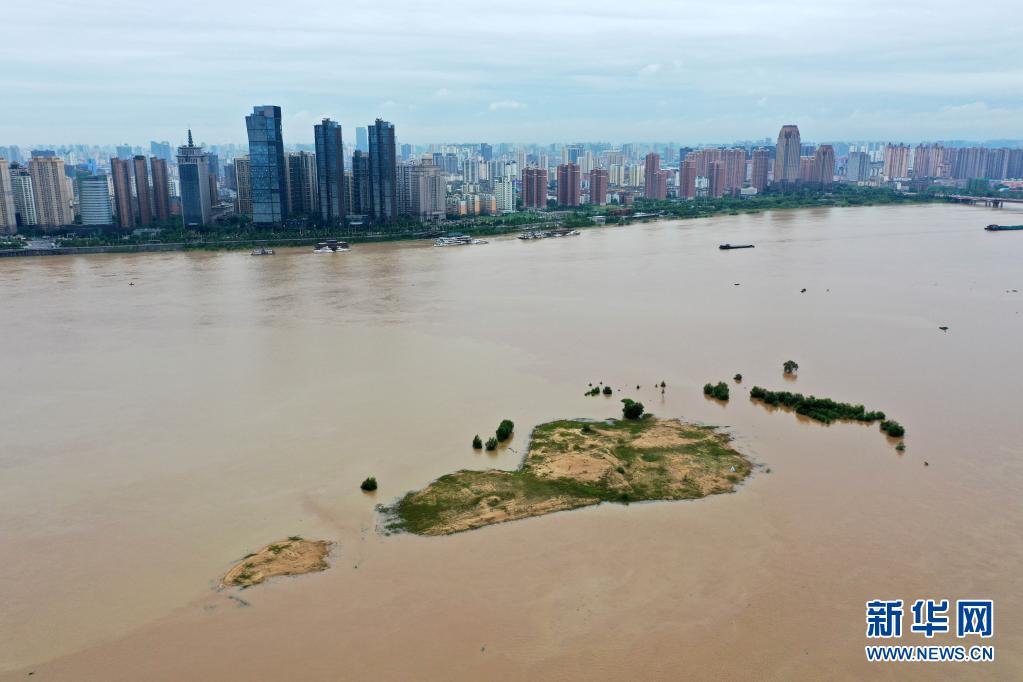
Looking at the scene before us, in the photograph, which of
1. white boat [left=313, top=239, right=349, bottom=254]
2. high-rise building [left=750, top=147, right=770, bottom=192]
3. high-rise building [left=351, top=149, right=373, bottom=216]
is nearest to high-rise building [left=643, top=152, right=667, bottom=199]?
high-rise building [left=750, top=147, right=770, bottom=192]

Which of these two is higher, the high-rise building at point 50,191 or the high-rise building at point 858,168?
the high-rise building at point 858,168

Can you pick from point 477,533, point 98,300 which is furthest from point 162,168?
point 477,533

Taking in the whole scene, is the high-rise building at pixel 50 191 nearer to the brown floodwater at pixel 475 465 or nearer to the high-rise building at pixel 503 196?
the brown floodwater at pixel 475 465

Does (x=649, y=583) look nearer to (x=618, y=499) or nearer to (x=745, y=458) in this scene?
(x=618, y=499)

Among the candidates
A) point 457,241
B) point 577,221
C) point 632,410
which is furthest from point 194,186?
point 632,410

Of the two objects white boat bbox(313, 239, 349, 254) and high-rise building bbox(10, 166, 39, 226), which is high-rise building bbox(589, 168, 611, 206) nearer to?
white boat bbox(313, 239, 349, 254)

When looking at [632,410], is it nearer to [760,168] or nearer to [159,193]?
[159,193]

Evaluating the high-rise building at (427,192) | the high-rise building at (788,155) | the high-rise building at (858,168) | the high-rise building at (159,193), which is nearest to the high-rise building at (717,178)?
the high-rise building at (788,155)
